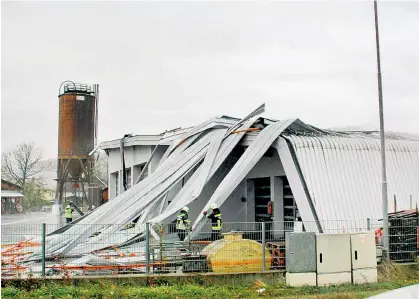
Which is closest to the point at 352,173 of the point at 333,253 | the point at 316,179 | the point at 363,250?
the point at 316,179

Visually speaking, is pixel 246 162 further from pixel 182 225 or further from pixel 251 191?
pixel 251 191

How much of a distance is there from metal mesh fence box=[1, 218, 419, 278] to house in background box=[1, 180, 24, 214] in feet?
115

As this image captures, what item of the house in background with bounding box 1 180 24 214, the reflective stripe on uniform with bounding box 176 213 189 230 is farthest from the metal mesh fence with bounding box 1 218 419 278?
the house in background with bounding box 1 180 24 214

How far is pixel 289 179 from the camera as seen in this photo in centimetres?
1623

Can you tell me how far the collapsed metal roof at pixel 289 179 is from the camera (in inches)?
594

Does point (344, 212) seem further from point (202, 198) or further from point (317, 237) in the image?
point (202, 198)

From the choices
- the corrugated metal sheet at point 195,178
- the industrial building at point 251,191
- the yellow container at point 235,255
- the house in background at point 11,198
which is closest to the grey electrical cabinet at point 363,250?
the industrial building at point 251,191

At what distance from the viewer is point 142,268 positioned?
1271 cm

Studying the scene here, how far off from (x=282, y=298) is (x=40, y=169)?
52.5 m

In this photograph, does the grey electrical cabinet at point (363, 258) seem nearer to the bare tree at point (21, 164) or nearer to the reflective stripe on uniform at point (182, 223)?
the reflective stripe on uniform at point (182, 223)

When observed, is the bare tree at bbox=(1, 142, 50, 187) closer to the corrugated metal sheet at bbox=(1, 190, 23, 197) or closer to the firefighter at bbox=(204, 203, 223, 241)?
the corrugated metal sheet at bbox=(1, 190, 23, 197)

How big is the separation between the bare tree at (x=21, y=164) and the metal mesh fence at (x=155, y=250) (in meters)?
44.0

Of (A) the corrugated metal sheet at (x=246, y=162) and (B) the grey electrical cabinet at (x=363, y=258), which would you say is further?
(A) the corrugated metal sheet at (x=246, y=162)

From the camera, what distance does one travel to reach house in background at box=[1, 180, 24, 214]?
1851 inches
